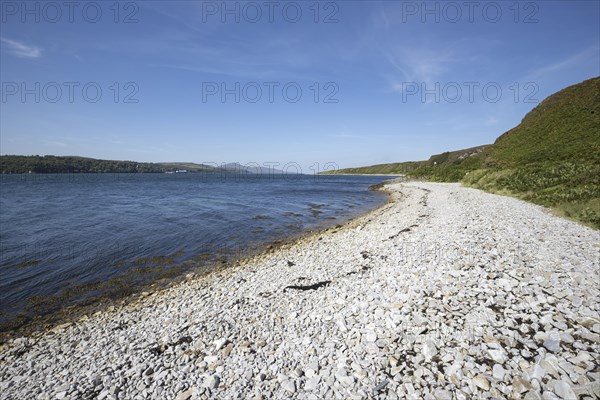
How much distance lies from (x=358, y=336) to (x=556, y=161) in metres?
44.9

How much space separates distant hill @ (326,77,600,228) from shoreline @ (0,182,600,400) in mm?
11853

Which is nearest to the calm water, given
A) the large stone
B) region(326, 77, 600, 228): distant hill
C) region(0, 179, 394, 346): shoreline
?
region(0, 179, 394, 346): shoreline

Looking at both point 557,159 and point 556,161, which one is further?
point 557,159

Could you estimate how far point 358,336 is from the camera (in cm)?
607

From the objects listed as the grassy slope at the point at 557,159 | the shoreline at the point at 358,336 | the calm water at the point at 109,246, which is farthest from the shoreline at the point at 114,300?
the grassy slope at the point at 557,159

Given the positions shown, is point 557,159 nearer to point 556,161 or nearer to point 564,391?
point 556,161

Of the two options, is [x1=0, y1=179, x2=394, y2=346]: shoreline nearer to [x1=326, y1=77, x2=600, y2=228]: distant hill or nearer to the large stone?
the large stone

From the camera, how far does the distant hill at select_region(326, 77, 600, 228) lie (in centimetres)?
1986

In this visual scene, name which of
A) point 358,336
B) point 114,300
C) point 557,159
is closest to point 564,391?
point 358,336

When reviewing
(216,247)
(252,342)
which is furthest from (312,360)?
(216,247)

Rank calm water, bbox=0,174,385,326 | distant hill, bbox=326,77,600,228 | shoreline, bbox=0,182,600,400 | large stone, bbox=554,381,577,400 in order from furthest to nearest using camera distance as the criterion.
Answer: distant hill, bbox=326,77,600,228
calm water, bbox=0,174,385,326
shoreline, bbox=0,182,600,400
large stone, bbox=554,381,577,400

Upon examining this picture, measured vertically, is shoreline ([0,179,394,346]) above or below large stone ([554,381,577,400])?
below

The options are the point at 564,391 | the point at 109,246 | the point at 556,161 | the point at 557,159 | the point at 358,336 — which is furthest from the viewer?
the point at 557,159

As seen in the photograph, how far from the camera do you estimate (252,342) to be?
6.48 metres
